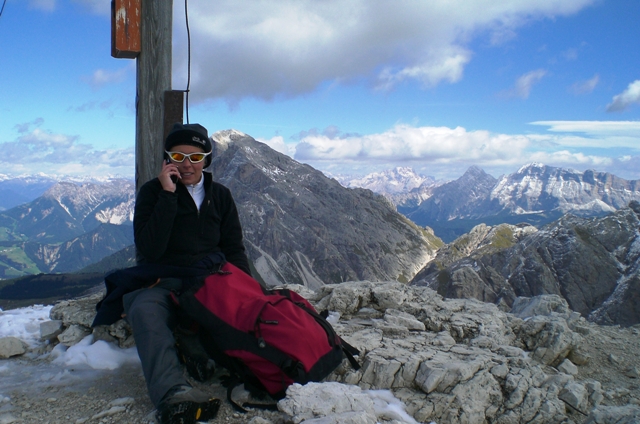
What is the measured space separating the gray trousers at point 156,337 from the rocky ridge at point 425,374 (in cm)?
51

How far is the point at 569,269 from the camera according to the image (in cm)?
13362

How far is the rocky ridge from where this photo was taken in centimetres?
509

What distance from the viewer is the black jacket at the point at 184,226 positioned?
19.7 feet

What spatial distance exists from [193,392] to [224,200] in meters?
3.28

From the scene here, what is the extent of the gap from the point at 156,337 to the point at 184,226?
1.82 meters

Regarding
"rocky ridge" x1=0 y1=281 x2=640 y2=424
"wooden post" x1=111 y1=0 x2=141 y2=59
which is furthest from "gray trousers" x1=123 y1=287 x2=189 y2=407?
"wooden post" x1=111 y1=0 x2=141 y2=59

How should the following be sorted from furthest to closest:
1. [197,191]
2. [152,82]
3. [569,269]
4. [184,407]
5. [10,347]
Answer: [569,269] → [152,82] → [10,347] → [197,191] → [184,407]

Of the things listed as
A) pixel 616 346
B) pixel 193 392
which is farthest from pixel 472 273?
pixel 193 392

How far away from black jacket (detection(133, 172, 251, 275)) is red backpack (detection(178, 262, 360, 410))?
31.5 inches

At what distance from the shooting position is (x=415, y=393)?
5.91m

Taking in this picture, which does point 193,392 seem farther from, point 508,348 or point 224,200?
point 508,348

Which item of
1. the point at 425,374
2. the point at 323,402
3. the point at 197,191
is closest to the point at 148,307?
the point at 197,191

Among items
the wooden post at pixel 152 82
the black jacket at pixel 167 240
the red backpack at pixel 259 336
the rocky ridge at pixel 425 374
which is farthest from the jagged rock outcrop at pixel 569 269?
the red backpack at pixel 259 336

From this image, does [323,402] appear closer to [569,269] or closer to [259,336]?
[259,336]
